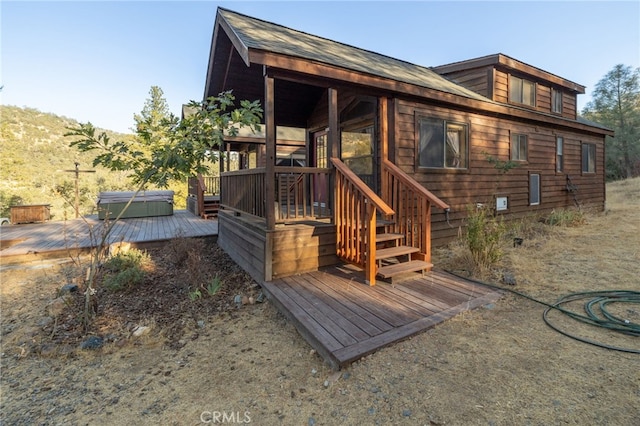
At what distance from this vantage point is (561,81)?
9.28m

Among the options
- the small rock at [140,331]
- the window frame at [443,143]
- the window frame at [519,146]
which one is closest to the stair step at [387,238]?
the window frame at [443,143]

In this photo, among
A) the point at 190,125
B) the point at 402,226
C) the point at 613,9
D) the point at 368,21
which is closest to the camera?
the point at 190,125

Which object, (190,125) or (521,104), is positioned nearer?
(190,125)

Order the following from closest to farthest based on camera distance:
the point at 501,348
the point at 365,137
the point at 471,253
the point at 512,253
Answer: the point at 501,348
the point at 471,253
the point at 512,253
the point at 365,137

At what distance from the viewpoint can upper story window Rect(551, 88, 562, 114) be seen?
30.7ft

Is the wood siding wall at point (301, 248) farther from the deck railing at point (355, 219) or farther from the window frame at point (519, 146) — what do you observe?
the window frame at point (519, 146)

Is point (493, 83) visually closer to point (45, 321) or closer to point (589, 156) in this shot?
point (589, 156)

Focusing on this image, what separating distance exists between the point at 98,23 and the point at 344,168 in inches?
397

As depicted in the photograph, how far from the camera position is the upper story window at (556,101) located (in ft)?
30.7

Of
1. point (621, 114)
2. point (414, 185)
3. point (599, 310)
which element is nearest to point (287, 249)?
point (414, 185)

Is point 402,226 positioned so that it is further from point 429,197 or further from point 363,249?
point 363,249

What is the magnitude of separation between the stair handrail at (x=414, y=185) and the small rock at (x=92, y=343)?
3981 mm

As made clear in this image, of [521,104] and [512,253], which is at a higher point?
[521,104]

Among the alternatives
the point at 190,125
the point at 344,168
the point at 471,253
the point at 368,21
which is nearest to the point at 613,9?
the point at 368,21
